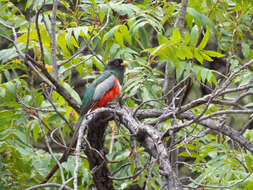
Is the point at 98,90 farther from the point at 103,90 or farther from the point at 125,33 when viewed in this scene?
the point at 125,33

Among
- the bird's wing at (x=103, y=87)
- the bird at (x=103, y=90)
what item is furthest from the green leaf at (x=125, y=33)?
the bird's wing at (x=103, y=87)

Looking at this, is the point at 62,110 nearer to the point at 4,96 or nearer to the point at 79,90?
the point at 4,96

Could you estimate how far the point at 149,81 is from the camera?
368 centimetres

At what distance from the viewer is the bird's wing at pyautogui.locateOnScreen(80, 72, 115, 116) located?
436 centimetres

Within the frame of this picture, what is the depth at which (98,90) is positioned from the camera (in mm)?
4477

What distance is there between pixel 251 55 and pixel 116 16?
158cm

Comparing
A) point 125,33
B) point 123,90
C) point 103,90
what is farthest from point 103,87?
point 125,33

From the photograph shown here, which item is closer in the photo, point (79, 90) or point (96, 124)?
point (96, 124)

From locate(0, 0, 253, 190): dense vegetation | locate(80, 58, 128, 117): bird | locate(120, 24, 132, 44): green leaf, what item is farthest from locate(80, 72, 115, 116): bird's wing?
locate(120, 24, 132, 44): green leaf

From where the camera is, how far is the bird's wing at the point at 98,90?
4.36 m

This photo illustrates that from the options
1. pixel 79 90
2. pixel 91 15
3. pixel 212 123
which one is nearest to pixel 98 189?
pixel 212 123

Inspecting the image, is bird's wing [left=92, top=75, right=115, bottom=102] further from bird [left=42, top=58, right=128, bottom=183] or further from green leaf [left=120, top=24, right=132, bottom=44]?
green leaf [left=120, top=24, right=132, bottom=44]

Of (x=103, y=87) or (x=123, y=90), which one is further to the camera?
(x=103, y=87)

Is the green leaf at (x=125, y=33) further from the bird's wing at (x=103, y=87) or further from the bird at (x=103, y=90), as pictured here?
the bird's wing at (x=103, y=87)
